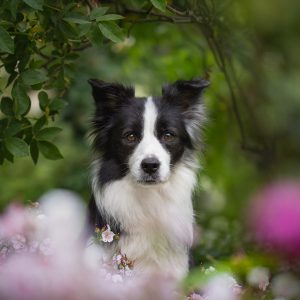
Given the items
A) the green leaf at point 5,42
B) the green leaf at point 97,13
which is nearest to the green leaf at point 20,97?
the green leaf at point 5,42

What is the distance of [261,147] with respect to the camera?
291 inches

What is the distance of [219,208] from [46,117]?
5.17 meters

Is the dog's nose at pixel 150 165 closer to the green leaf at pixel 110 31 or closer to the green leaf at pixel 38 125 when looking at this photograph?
the green leaf at pixel 38 125

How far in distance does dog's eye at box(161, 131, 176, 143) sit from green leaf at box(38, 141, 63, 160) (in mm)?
660

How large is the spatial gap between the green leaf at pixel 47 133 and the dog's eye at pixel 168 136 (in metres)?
0.68

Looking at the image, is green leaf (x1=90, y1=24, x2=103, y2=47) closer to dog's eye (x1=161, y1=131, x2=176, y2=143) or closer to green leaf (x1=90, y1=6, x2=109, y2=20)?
green leaf (x1=90, y1=6, x2=109, y2=20)

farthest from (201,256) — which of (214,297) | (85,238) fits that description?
(214,297)

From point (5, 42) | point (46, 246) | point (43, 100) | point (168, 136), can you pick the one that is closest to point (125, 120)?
point (168, 136)

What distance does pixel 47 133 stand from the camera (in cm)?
408

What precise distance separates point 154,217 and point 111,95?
0.83m

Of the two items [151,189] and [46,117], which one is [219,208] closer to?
[151,189]

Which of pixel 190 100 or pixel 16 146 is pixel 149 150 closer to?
pixel 190 100

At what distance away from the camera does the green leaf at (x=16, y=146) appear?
3.79m

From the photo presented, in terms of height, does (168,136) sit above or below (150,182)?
above
